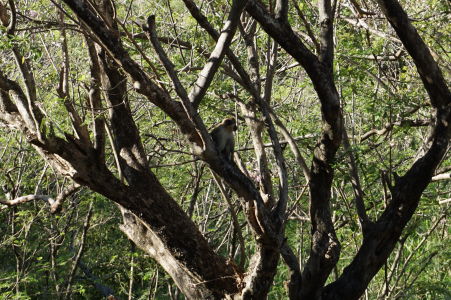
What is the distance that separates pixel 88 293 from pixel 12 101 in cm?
652

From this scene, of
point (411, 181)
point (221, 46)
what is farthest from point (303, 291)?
point (221, 46)

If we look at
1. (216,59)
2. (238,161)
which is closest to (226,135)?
(238,161)

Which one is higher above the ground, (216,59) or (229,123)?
(229,123)

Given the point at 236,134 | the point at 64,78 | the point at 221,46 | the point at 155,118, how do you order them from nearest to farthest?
1. the point at 221,46
2. the point at 64,78
3. the point at 155,118
4. the point at 236,134

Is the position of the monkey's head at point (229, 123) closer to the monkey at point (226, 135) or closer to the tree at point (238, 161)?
the monkey at point (226, 135)

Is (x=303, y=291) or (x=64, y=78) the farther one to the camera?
(x=303, y=291)

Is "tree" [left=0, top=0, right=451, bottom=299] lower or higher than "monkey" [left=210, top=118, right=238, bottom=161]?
lower

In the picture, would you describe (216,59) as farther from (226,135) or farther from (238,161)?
(226,135)

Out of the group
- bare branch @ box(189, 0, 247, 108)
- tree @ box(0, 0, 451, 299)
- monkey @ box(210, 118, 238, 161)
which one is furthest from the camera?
monkey @ box(210, 118, 238, 161)

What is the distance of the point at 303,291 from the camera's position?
4598 millimetres

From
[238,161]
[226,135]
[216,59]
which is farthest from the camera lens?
[226,135]

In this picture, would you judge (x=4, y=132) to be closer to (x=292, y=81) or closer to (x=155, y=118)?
(x=155, y=118)

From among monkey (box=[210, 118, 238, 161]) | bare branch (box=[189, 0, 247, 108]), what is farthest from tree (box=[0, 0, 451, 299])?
monkey (box=[210, 118, 238, 161])

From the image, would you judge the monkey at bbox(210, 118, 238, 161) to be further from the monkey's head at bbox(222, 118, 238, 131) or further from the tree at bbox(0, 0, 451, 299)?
the tree at bbox(0, 0, 451, 299)
